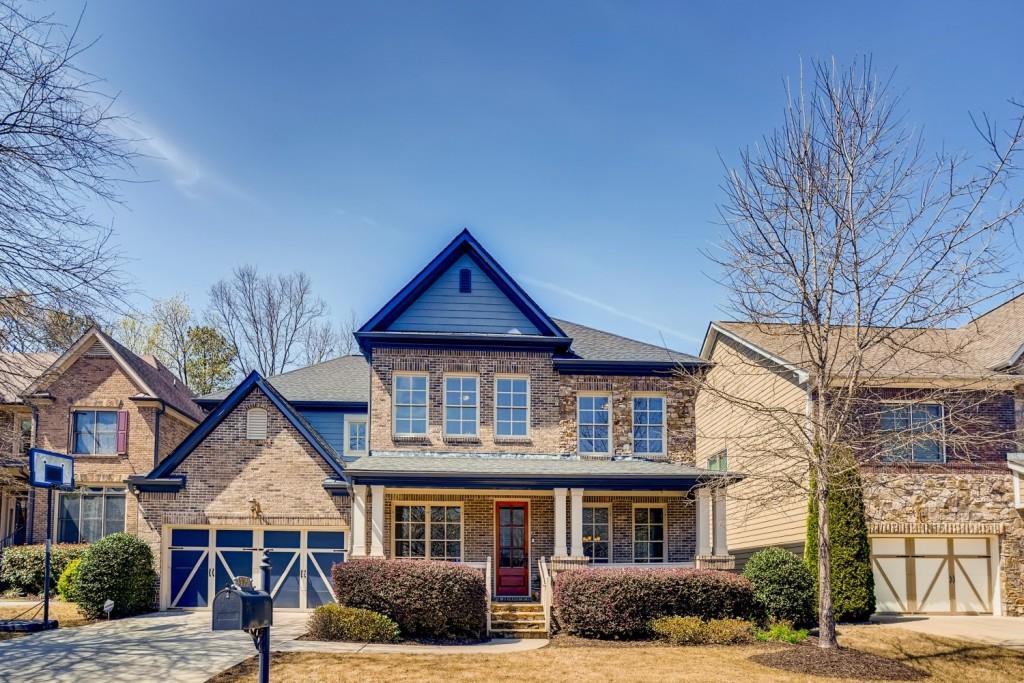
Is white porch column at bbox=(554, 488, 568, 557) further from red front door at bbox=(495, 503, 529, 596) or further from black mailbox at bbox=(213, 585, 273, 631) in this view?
black mailbox at bbox=(213, 585, 273, 631)

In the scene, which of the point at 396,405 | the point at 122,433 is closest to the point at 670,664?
the point at 396,405

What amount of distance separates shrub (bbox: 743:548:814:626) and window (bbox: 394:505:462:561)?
656cm

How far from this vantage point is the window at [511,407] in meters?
20.9

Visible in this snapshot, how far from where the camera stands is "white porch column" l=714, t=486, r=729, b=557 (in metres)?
18.9

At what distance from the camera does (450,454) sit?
20453 millimetres

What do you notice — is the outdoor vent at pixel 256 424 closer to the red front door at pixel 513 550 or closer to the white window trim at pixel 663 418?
the red front door at pixel 513 550

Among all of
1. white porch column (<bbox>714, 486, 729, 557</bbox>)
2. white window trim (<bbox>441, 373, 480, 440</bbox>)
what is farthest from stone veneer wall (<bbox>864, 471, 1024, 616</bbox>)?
white window trim (<bbox>441, 373, 480, 440</bbox>)

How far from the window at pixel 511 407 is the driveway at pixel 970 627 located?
27.7 feet

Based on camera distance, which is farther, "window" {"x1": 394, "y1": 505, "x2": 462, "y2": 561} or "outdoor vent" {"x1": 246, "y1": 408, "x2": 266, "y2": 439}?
"outdoor vent" {"x1": 246, "y1": 408, "x2": 266, "y2": 439}

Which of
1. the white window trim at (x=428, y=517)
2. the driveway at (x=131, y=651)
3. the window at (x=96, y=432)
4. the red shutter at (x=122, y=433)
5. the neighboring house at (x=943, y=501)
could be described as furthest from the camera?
the window at (x=96, y=432)

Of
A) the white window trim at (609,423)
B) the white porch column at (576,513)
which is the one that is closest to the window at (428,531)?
the white porch column at (576,513)

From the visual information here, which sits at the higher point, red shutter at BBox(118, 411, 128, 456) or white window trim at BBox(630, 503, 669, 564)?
red shutter at BBox(118, 411, 128, 456)

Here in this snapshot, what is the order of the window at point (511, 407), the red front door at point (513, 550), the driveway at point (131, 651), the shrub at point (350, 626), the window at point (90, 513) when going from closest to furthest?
the driveway at point (131, 651), the shrub at point (350, 626), the red front door at point (513, 550), the window at point (511, 407), the window at point (90, 513)

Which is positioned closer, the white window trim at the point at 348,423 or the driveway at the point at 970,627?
the driveway at the point at 970,627
